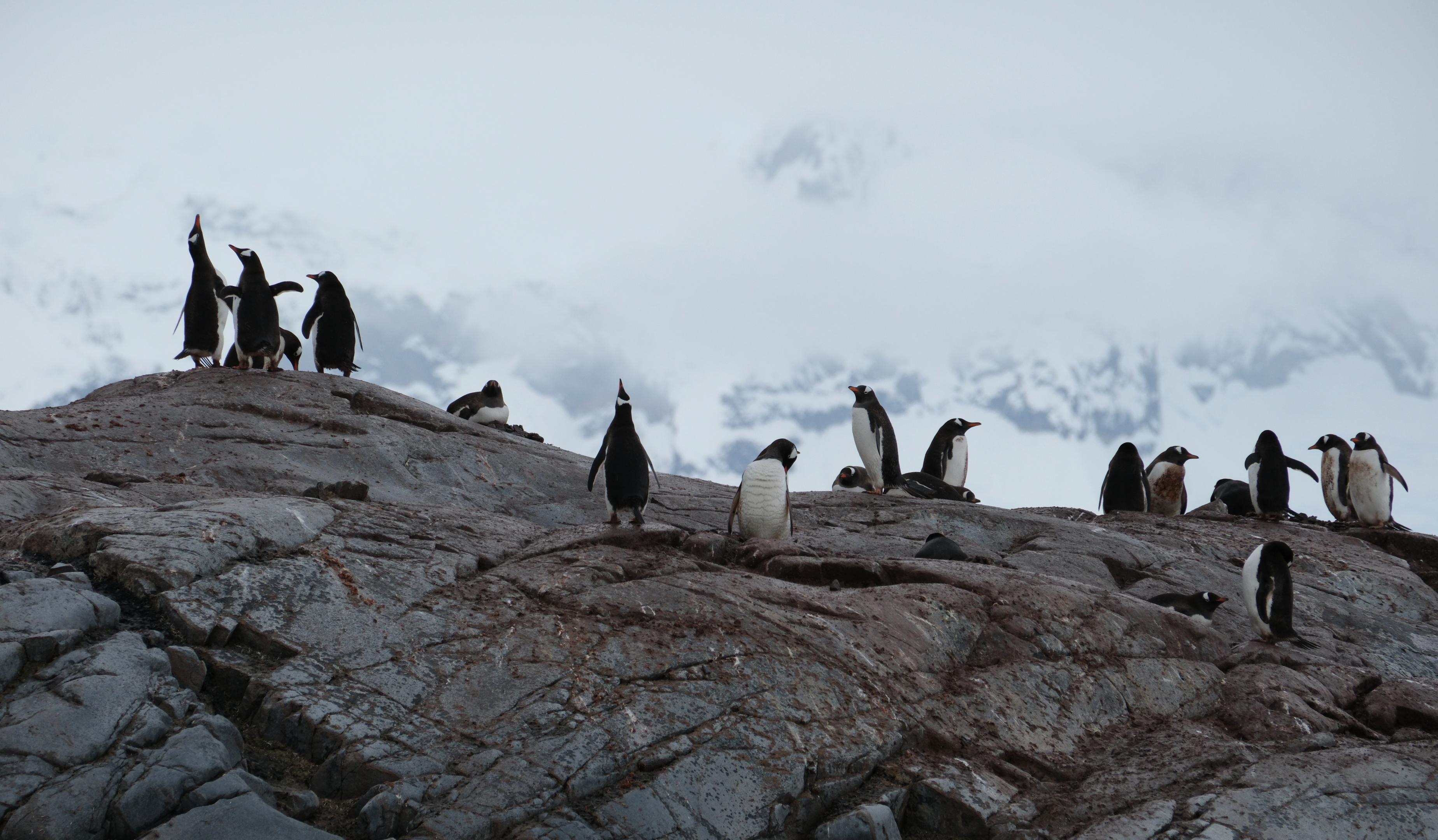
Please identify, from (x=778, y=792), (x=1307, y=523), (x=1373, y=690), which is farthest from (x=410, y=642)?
(x=1307, y=523)

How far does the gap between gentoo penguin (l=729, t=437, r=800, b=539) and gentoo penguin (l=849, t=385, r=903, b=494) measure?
628 cm

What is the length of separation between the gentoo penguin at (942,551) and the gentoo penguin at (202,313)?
10.8 metres

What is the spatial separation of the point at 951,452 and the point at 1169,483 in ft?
14.3

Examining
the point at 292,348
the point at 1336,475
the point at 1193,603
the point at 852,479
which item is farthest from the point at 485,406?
the point at 1336,475

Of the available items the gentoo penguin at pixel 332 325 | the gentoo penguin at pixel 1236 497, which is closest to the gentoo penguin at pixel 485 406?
the gentoo penguin at pixel 332 325

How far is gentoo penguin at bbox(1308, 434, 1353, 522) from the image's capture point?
65.8 ft

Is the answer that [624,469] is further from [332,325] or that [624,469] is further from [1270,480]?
[1270,480]

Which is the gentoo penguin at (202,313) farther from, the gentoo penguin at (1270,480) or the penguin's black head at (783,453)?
the gentoo penguin at (1270,480)

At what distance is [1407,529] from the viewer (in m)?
18.4

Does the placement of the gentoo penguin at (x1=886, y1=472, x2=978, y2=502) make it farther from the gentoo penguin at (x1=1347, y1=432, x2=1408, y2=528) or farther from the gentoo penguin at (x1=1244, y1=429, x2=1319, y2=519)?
the gentoo penguin at (x1=1347, y1=432, x2=1408, y2=528)

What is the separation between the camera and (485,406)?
20.1m

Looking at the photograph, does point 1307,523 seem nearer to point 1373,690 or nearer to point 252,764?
point 1373,690

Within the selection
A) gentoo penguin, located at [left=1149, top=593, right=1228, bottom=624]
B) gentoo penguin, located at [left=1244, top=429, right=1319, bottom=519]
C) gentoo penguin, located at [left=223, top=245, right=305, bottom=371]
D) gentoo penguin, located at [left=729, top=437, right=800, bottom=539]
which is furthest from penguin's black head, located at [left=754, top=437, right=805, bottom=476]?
gentoo penguin, located at [left=1244, top=429, right=1319, bottom=519]

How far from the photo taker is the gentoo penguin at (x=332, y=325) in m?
17.3
